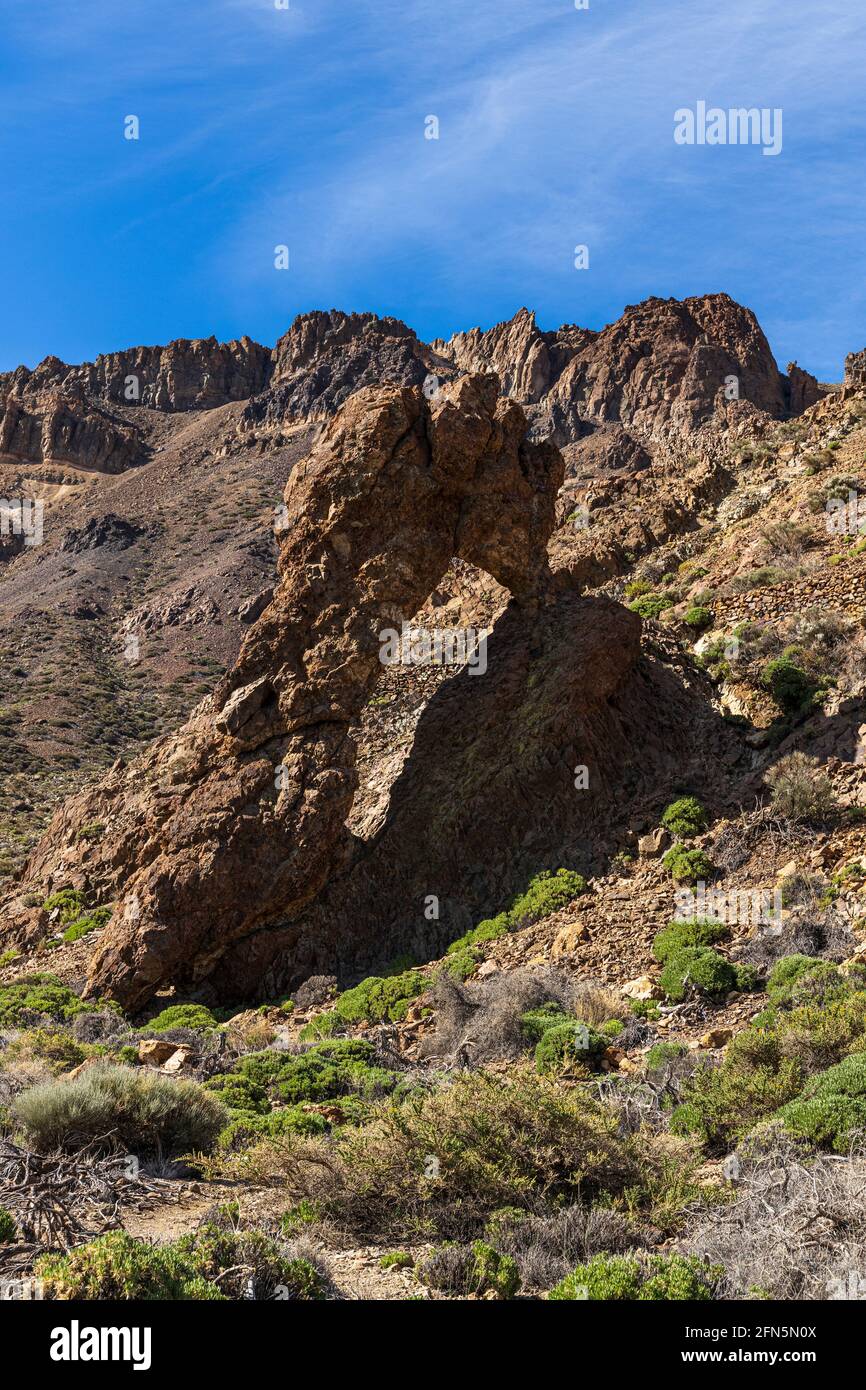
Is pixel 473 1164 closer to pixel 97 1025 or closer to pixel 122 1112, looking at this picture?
pixel 122 1112

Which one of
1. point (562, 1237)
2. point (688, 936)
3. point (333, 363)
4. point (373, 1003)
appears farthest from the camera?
point (333, 363)

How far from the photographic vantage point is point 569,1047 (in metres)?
11.0

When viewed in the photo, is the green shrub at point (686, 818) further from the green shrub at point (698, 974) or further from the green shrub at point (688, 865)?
the green shrub at point (698, 974)

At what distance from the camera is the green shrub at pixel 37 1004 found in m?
15.6

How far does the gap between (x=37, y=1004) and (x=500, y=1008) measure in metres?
7.57

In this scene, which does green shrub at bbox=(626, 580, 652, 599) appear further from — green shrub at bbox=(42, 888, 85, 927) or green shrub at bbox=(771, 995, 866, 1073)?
green shrub at bbox=(771, 995, 866, 1073)

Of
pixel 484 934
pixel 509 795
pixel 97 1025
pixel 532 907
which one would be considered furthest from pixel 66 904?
pixel 532 907

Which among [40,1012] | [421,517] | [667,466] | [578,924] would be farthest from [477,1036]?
[667,466]

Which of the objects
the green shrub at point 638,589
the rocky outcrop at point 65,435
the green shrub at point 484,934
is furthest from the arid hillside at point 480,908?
the rocky outcrop at point 65,435

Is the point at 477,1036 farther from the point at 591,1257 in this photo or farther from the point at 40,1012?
the point at 40,1012

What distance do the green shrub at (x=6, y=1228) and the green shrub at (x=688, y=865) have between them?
10.4 m

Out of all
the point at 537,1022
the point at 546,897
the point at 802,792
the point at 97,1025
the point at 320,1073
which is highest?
the point at 802,792

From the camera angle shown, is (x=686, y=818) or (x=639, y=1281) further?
(x=686, y=818)

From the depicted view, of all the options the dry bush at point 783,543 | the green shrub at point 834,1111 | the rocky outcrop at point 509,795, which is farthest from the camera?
the dry bush at point 783,543
